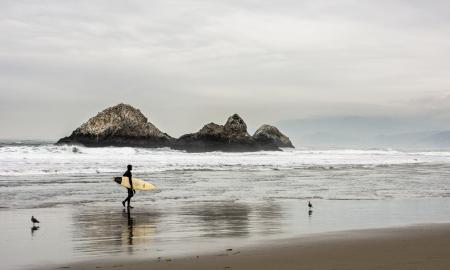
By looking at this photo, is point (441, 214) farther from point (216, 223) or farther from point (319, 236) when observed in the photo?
point (216, 223)

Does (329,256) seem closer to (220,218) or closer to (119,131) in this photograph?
(220,218)

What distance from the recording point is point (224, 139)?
253 ft

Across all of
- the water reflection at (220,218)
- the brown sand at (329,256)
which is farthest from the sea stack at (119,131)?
the brown sand at (329,256)

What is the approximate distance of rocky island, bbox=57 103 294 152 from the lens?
7175 cm

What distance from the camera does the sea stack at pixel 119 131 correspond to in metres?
71.4

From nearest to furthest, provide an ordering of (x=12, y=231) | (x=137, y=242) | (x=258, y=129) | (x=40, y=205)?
(x=137, y=242) < (x=12, y=231) < (x=40, y=205) < (x=258, y=129)

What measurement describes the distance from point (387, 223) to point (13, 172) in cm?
2529

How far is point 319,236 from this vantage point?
38.0 feet

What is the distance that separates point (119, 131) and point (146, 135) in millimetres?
4158

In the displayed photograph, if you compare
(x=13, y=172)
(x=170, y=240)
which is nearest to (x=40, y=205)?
(x=170, y=240)

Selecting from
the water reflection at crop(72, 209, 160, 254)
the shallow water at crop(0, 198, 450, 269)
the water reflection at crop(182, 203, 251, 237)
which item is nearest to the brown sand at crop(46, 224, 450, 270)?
the shallow water at crop(0, 198, 450, 269)

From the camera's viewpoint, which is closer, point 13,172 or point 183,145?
point 13,172

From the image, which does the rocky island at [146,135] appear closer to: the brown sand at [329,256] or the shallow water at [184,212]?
the shallow water at [184,212]

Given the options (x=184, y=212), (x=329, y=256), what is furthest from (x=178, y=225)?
(x=329, y=256)
